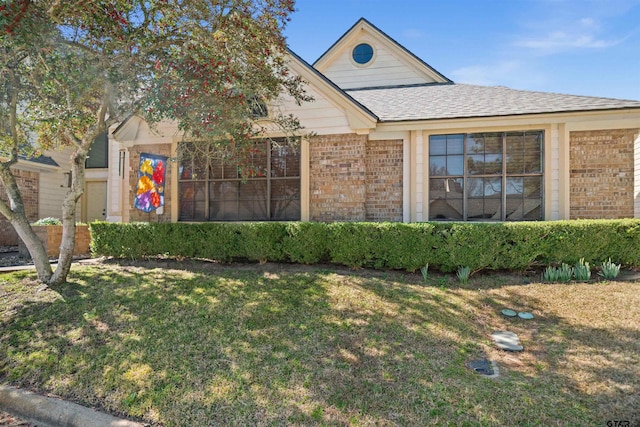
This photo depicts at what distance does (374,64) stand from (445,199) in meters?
→ 6.88

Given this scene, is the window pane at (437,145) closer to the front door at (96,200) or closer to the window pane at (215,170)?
the window pane at (215,170)

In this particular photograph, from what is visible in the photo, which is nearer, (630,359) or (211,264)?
(630,359)

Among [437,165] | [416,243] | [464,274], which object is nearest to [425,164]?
[437,165]

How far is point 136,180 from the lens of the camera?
957 centimetres

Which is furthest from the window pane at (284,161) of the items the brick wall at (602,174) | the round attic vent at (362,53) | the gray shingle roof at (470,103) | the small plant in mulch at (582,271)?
the brick wall at (602,174)

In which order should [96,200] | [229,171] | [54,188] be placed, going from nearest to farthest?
[229,171] → [54,188] → [96,200]

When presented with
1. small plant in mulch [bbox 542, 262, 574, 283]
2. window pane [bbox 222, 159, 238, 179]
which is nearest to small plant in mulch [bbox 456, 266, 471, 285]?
small plant in mulch [bbox 542, 262, 574, 283]

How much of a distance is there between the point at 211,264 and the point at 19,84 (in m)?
4.93

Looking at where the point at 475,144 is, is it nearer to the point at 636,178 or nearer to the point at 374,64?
the point at 636,178

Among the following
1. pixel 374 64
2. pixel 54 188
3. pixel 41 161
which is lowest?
pixel 54 188

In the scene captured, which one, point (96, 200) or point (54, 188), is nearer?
point (54, 188)

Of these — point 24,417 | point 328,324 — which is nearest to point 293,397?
point 328,324

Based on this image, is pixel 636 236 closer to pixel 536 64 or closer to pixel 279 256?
pixel 536 64

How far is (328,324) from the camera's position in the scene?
458 centimetres
